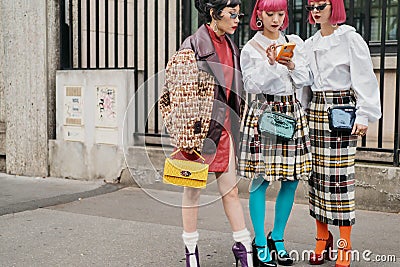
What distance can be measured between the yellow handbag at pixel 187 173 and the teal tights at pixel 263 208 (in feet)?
1.92

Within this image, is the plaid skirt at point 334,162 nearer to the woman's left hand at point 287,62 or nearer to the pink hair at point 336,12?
the woman's left hand at point 287,62

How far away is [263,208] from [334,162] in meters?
0.58

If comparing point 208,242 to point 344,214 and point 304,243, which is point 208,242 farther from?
point 344,214

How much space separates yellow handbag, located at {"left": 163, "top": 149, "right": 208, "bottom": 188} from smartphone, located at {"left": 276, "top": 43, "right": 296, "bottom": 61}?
819 millimetres

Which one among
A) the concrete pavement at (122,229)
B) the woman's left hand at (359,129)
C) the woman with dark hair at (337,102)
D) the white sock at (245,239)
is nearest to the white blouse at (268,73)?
the woman with dark hair at (337,102)

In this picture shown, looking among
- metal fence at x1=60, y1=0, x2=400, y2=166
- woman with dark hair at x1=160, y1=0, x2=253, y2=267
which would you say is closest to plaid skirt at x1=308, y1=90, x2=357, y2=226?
woman with dark hair at x1=160, y1=0, x2=253, y2=267

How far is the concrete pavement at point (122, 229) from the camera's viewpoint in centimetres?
442

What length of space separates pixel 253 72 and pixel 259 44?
0.73ft

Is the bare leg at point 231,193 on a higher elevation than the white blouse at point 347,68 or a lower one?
lower

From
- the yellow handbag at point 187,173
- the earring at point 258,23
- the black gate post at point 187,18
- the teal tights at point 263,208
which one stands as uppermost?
the black gate post at point 187,18

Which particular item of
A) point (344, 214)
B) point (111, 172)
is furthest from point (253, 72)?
point (111, 172)

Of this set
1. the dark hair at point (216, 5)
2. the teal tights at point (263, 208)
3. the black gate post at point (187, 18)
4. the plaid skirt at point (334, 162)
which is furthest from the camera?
the black gate post at point (187, 18)

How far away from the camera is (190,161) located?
3.73 m

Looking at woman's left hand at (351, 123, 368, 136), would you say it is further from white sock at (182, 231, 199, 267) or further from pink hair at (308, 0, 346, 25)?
white sock at (182, 231, 199, 267)
